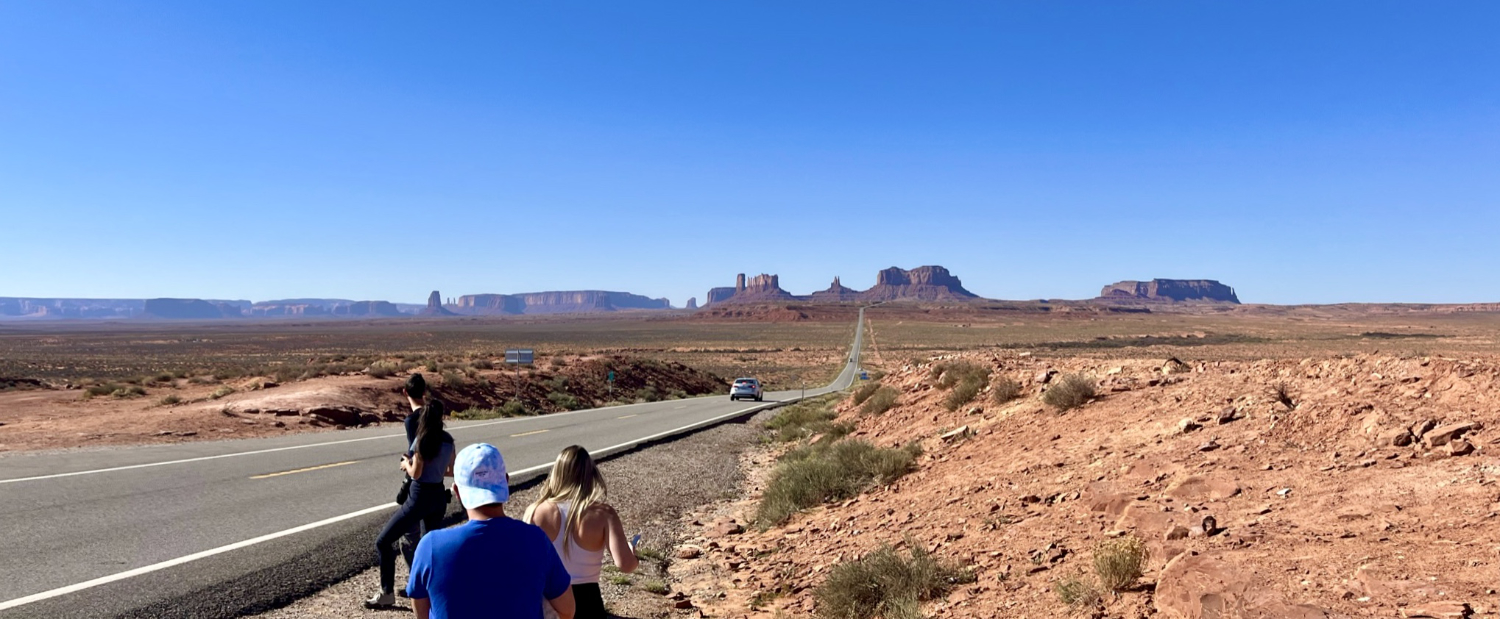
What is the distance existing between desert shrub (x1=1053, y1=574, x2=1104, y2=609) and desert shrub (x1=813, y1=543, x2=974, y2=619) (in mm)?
931

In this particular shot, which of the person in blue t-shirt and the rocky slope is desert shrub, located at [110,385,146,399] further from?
the person in blue t-shirt

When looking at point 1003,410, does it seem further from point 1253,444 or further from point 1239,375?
point 1253,444

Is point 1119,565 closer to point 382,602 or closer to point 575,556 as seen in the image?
point 575,556

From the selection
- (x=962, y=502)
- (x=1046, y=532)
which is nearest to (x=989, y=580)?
(x=1046, y=532)

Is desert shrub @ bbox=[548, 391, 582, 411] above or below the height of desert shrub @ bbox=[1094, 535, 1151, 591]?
below

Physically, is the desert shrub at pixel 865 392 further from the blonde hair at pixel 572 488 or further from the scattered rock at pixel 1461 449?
the blonde hair at pixel 572 488

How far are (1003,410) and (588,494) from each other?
10665 mm

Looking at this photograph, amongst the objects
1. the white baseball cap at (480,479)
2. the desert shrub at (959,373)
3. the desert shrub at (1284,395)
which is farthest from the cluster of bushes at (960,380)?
the white baseball cap at (480,479)

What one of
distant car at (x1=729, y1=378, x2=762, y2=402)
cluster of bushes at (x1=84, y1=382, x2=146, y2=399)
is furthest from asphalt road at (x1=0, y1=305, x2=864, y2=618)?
distant car at (x1=729, y1=378, x2=762, y2=402)

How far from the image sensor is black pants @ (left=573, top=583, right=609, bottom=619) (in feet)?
13.9

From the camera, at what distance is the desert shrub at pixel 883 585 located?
20.7ft

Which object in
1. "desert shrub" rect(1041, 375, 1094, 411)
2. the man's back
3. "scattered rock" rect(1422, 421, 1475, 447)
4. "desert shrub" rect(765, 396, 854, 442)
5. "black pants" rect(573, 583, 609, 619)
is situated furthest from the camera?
"desert shrub" rect(765, 396, 854, 442)

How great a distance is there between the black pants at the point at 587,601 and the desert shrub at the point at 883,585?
2591mm

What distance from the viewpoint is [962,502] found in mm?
8844
